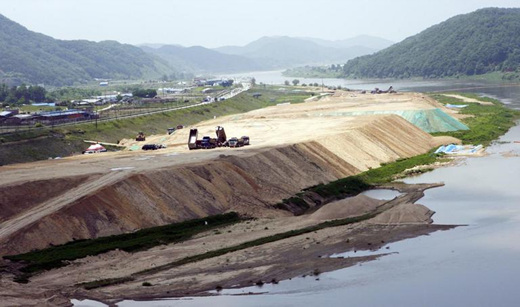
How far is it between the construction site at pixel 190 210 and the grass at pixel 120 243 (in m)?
0.56

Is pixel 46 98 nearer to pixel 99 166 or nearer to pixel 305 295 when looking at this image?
pixel 99 166

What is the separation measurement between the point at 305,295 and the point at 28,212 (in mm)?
17168

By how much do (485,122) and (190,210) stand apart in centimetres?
5956

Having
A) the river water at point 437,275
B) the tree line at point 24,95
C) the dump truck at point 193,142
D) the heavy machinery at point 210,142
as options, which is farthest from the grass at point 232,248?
the tree line at point 24,95

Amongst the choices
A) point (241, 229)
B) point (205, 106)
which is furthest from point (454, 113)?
point (241, 229)

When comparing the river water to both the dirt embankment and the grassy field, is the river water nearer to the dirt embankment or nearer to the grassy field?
the dirt embankment

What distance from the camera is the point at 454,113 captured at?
11375 centimetres

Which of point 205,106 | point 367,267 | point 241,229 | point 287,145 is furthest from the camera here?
point 205,106

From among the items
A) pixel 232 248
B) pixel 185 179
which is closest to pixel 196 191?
pixel 185 179

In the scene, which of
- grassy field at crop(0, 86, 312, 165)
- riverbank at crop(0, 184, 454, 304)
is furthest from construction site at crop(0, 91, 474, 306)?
grassy field at crop(0, 86, 312, 165)

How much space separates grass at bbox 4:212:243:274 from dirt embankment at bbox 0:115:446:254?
72 cm

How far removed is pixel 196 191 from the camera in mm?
50469

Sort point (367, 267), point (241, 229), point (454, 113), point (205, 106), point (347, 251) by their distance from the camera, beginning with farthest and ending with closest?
point (205, 106) < point (454, 113) < point (241, 229) < point (347, 251) < point (367, 267)

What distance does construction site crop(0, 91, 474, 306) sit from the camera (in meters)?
37.2
